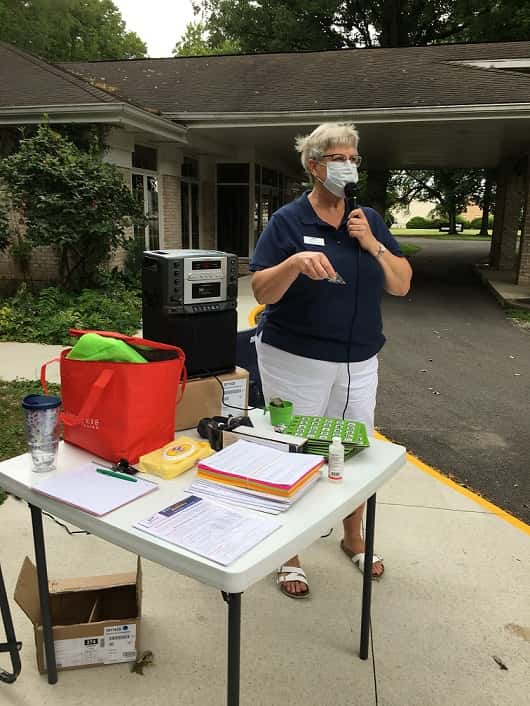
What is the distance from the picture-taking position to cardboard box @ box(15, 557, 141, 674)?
6.98 feet

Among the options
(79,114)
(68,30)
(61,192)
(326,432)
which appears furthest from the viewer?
(68,30)

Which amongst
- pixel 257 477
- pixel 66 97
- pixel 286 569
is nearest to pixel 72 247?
pixel 66 97

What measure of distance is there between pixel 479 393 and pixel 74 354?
5049 millimetres

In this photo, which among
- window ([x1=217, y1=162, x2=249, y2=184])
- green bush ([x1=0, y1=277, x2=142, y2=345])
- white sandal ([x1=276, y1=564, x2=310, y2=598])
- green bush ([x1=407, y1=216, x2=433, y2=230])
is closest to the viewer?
white sandal ([x1=276, y1=564, x2=310, y2=598])

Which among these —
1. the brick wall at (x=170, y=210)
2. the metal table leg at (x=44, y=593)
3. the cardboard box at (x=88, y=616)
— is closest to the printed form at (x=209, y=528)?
the metal table leg at (x=44, y=593)

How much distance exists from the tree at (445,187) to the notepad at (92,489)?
113ft

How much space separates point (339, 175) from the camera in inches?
88.9

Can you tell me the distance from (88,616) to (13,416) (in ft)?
9.45

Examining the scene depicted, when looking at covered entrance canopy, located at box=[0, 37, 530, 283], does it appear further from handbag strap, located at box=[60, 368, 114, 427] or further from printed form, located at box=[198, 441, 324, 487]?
printed form, located at box=[198, 441, 324, 487]

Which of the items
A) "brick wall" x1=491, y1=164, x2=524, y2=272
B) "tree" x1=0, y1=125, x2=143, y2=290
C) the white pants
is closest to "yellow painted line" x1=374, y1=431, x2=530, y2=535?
the white pants

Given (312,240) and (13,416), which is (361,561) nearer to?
(312,240)

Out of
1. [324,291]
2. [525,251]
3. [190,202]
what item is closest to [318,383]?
[324,291]

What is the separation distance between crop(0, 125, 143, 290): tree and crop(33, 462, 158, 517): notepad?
766 cm

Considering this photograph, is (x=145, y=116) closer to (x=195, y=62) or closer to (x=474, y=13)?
(x=195, y=62)
